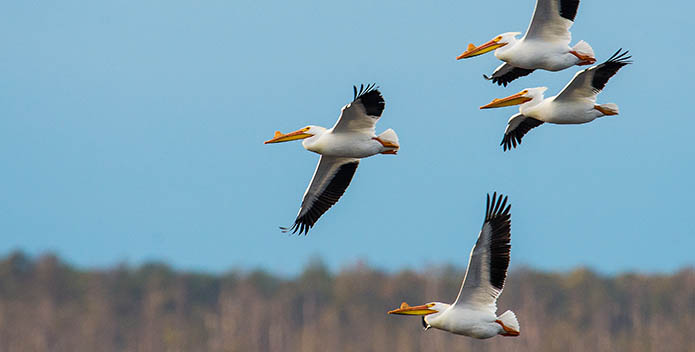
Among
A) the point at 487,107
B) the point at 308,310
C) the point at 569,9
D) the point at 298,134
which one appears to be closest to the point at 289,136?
the point at 298,134

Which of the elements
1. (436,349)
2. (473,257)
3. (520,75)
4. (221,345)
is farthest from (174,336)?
(473,257)

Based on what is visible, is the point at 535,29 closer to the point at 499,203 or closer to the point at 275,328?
the point at 499,203

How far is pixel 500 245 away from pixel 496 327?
0.62 meters

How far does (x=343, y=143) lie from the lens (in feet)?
34.6

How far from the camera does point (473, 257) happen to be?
9172 millimetres

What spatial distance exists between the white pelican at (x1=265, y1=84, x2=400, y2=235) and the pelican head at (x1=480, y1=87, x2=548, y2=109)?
1.17 metres

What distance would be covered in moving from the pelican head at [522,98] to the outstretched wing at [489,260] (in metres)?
1.93

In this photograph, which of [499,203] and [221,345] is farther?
[221,345]

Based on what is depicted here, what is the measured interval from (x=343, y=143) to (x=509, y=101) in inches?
64.0

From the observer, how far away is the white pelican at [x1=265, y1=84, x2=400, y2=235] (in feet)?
33.8

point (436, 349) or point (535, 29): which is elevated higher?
point (535, 29)

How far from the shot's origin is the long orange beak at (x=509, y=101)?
36.2ft

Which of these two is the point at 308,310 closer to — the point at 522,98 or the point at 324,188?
the point at 324,188

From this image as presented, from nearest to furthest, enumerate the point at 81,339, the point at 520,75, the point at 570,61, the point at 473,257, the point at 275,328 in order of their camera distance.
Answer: the point at 473,257
the point at 570,61
the point at 520,75
the point at 81,339
the point at 275,328
